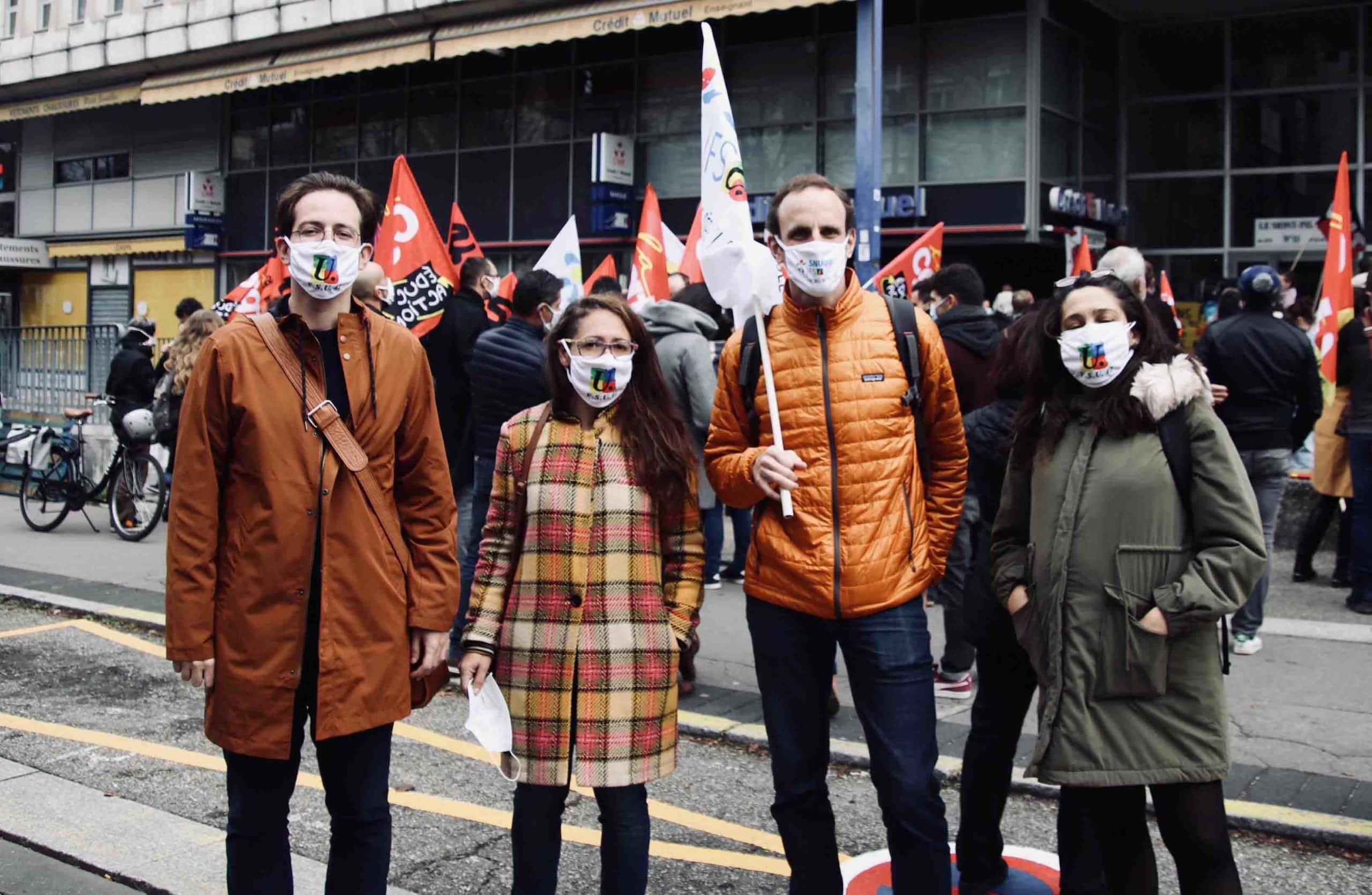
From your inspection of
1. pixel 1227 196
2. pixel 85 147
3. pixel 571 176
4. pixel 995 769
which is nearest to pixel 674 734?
pixel 995 769

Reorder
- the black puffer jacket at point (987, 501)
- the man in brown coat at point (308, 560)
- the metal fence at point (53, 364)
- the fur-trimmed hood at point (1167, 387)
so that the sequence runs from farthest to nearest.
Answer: the metal fence at point (53, 364) < the black puffer jacket at point (987, 501) < the fur-trimmed hood at point (1167, 387) < the man in brown coat at point (308, 560)

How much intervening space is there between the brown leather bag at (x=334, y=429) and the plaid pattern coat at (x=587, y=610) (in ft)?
1.12

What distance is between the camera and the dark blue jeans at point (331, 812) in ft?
10.6

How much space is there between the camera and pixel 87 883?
4219 millimetres

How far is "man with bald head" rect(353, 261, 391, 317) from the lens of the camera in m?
7.59

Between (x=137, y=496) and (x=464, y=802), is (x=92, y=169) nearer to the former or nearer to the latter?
(x=137, y=496)

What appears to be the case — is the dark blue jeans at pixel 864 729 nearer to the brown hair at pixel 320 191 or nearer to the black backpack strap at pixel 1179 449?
the black backpack strap at pixel 1179 449

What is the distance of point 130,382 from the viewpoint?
41.0 feet

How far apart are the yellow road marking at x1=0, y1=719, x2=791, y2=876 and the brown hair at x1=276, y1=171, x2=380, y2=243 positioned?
140cm

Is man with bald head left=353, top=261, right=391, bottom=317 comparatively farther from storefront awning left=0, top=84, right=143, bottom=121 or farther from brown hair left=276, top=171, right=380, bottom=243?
storefront awning left=0, top=84, right=143, bottom=121

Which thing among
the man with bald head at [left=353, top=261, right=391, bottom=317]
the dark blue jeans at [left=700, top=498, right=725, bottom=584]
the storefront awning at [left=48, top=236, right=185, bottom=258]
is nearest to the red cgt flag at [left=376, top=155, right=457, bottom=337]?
the man with bald head at [left=353, top=261, right=391, bottom=317]

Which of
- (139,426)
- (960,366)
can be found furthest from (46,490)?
(960,366)

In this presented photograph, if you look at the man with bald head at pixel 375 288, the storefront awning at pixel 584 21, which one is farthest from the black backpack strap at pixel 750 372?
the storefront awning at pixel 584 21

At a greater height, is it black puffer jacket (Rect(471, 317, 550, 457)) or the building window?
the building window
